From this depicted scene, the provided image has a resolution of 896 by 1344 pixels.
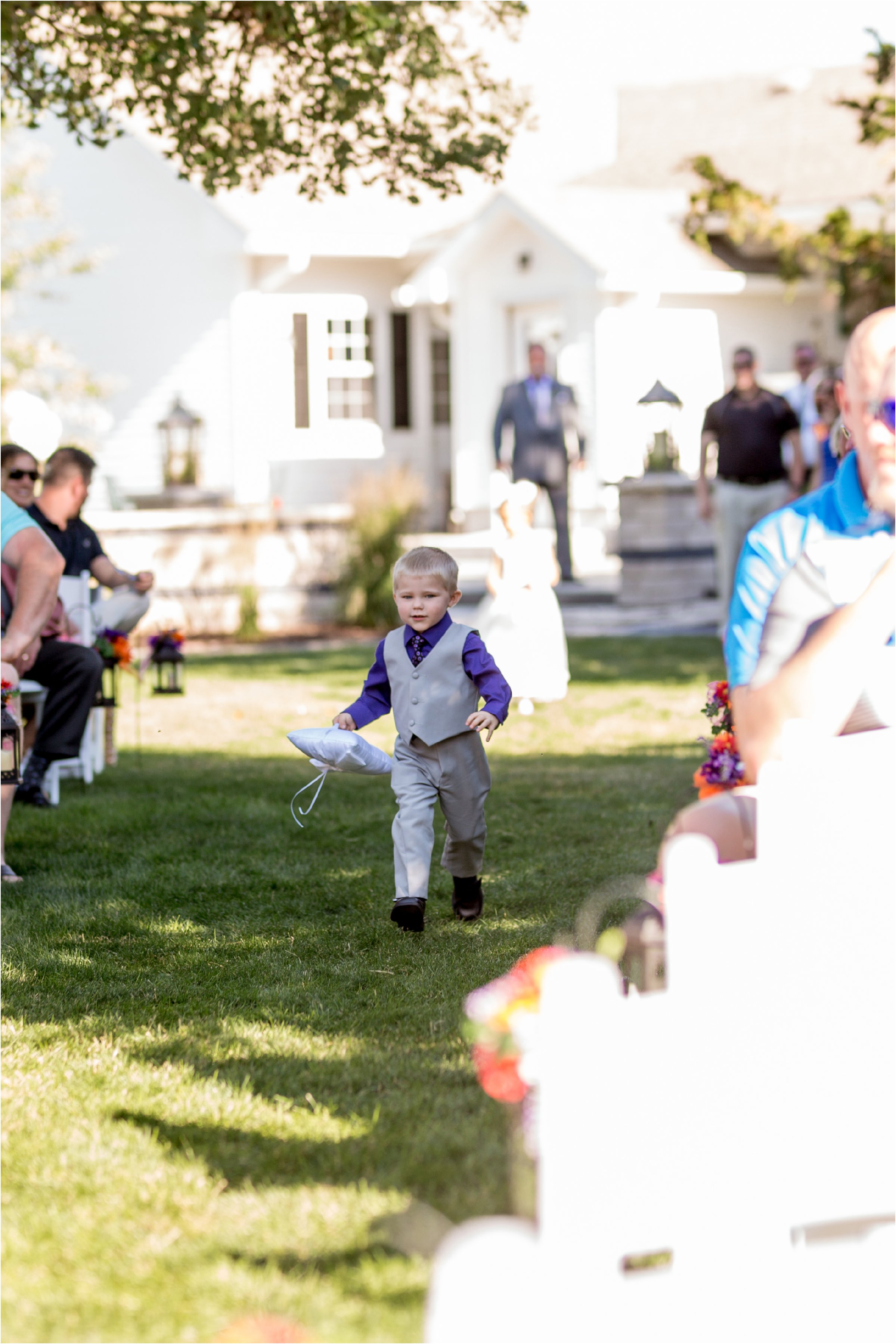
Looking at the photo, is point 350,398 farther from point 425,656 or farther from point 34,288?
point 425,656

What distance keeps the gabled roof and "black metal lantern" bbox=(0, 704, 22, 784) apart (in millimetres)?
17808

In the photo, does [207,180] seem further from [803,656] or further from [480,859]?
[803,656]

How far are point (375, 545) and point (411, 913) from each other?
1002 centimetres

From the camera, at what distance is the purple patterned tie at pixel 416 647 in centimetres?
508

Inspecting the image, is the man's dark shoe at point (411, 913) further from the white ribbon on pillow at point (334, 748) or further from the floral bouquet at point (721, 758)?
the floral bouquet at point (721, 758)

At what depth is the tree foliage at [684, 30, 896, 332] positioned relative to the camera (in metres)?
9.07

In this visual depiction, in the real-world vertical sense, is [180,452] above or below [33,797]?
above

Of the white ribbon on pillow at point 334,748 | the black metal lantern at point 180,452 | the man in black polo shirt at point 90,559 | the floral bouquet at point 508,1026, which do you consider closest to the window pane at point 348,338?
the black metal lantern at point 180,452

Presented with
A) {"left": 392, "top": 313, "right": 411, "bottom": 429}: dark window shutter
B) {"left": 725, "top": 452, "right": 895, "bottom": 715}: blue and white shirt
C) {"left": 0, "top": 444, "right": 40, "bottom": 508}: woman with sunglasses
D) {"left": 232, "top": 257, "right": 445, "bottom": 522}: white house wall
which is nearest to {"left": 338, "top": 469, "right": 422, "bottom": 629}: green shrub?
{"left": 232, "top": 257, "right": 445, "bottom": 522}: white house wall

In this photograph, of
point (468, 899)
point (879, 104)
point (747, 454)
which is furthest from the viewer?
point (747, 454)

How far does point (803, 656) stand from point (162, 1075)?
1.93m

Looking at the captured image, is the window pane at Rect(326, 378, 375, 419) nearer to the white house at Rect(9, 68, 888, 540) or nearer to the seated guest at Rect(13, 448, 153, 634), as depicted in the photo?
the white house at Rect(9, 68, 888, 540)

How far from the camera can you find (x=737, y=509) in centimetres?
1241

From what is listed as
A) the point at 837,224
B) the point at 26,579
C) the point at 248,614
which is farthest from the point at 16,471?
the point at 248,614
